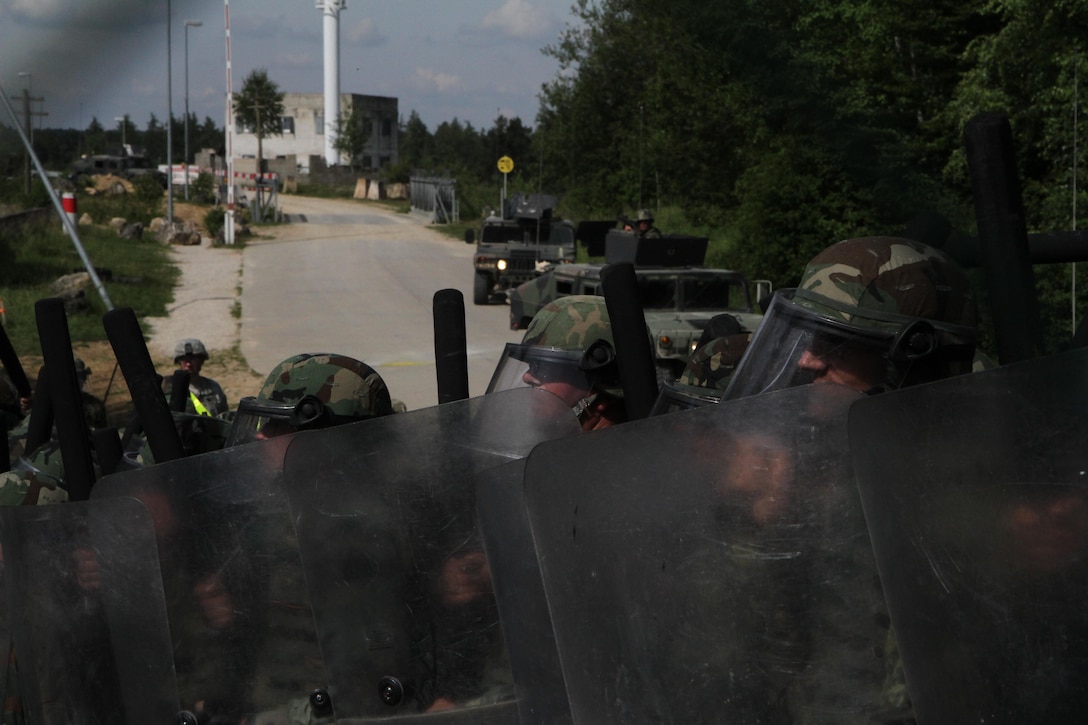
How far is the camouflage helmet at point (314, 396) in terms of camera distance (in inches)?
98.7

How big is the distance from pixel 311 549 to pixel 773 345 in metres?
0.72

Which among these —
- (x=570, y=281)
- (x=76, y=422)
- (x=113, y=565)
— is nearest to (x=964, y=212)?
(x=113, y=565)

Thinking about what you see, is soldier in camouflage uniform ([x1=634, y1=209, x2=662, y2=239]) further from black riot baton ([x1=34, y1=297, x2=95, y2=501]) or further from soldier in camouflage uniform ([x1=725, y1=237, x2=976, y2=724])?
soldier in camouflage uniform ([x1=725, y1=237, x2=976, y2=724])

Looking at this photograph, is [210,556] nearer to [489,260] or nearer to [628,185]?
[628,185]

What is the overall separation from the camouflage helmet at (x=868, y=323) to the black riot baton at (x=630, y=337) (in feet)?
0.53

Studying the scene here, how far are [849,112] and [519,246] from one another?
19.3 meters

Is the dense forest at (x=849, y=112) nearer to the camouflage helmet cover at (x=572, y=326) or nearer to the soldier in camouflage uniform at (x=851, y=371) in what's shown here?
the soldier in camouflage uniform at (x=851, y=371)

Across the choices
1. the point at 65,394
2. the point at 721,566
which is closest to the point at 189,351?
the point at 65,394

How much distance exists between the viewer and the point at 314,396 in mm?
2502

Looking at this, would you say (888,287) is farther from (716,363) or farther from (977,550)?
(716,363)

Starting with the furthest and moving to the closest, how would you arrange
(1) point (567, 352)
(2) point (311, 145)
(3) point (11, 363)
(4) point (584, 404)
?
(2) point (311, 145) → (3) point (11, 363) → (1) point (567, 352) → (4) point (584, 404)

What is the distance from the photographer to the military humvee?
2033 cm

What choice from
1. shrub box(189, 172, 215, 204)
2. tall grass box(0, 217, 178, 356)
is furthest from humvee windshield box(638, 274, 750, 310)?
shrub box(189, 172, 215, 204)

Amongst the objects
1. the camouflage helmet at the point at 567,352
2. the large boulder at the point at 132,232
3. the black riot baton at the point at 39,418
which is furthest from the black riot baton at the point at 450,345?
the large boulder at the point at 132,232
